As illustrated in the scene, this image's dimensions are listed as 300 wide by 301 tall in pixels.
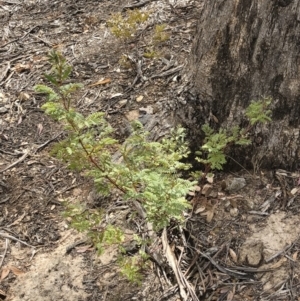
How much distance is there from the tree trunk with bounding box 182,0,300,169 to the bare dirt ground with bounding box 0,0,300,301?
6.7 inches

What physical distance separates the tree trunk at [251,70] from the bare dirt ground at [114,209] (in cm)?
17

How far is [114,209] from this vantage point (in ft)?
10.6

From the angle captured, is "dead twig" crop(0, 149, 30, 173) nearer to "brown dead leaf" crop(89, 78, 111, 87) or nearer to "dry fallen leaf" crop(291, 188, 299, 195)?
"brown dead leaf" crop(89, 78, 111, 87)

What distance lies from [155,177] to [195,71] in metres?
1.04

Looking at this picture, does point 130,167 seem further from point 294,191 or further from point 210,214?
point 294,191

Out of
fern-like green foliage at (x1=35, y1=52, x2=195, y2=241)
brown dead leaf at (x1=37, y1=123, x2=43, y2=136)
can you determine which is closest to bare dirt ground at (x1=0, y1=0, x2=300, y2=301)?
brown dead leaf at (x1=37, y1=123, x2=43, y2=136)

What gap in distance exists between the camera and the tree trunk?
276 centimetres

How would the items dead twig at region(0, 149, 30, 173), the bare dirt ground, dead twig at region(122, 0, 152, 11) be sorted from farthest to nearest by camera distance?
dead twig at region(122, 0, 152, 11), dead twig at region(0, 149, 30, 173), the bare dirt ground

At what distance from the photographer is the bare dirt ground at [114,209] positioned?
281 centimetres

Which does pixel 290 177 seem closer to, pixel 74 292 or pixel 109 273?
pixel 109 273

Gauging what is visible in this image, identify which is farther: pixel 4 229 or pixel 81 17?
pixel 81 17

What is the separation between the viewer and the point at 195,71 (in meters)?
3.21

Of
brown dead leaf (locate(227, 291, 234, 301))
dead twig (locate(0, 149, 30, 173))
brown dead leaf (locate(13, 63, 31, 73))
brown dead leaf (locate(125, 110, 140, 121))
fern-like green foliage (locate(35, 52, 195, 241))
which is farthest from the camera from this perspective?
brown dead leaf (locate(13, 63, 31, 73))

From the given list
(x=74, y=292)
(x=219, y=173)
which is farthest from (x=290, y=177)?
(x=74, y=292)
